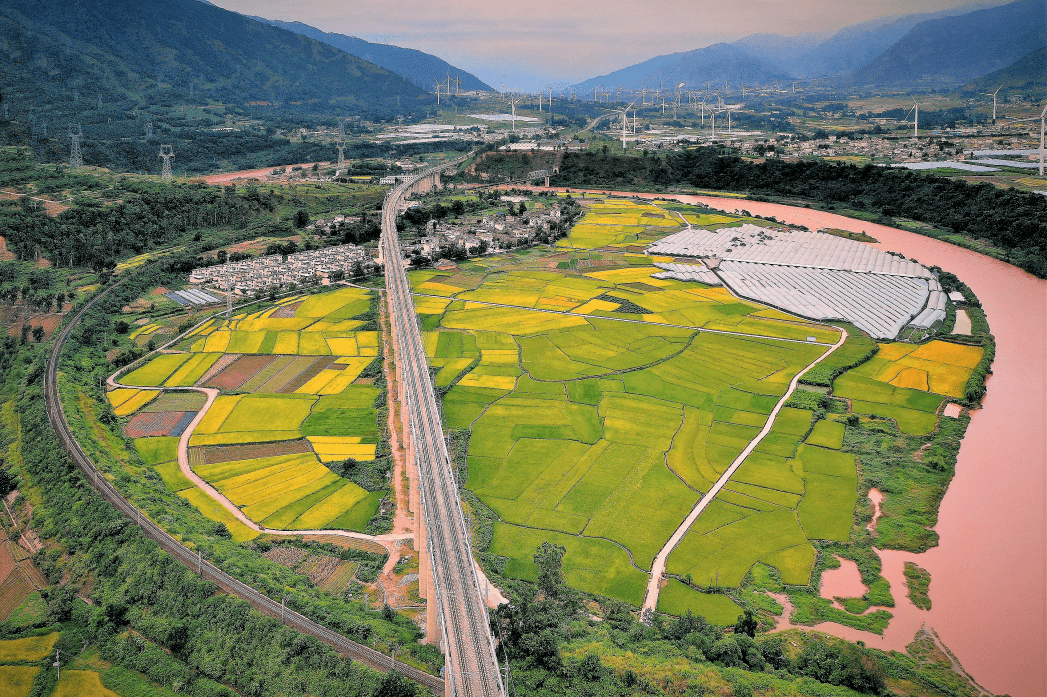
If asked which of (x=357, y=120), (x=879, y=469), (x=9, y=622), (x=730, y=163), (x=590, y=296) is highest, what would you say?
(x=357, y=120)

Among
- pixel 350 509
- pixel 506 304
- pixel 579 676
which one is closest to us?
pixel 579 676

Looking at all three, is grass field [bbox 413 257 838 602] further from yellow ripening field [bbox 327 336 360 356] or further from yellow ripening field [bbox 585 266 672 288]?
yellow ripening field [bbox 327 336 360 356]

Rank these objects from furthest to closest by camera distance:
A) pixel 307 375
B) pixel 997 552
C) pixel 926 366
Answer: pixel 307 375, pixel 926 366, pixel 997 552

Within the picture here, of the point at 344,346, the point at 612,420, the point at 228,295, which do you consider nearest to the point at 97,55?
the point at 228,295

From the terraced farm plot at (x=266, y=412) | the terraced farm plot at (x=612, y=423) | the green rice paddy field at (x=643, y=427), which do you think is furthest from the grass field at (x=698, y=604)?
the terraced farm plot at (x=266, y=412)

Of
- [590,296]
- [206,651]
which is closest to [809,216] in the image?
[590,296]

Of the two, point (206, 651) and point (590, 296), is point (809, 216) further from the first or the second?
point (206, 651)

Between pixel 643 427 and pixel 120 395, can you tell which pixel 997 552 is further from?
pixel 120 395
